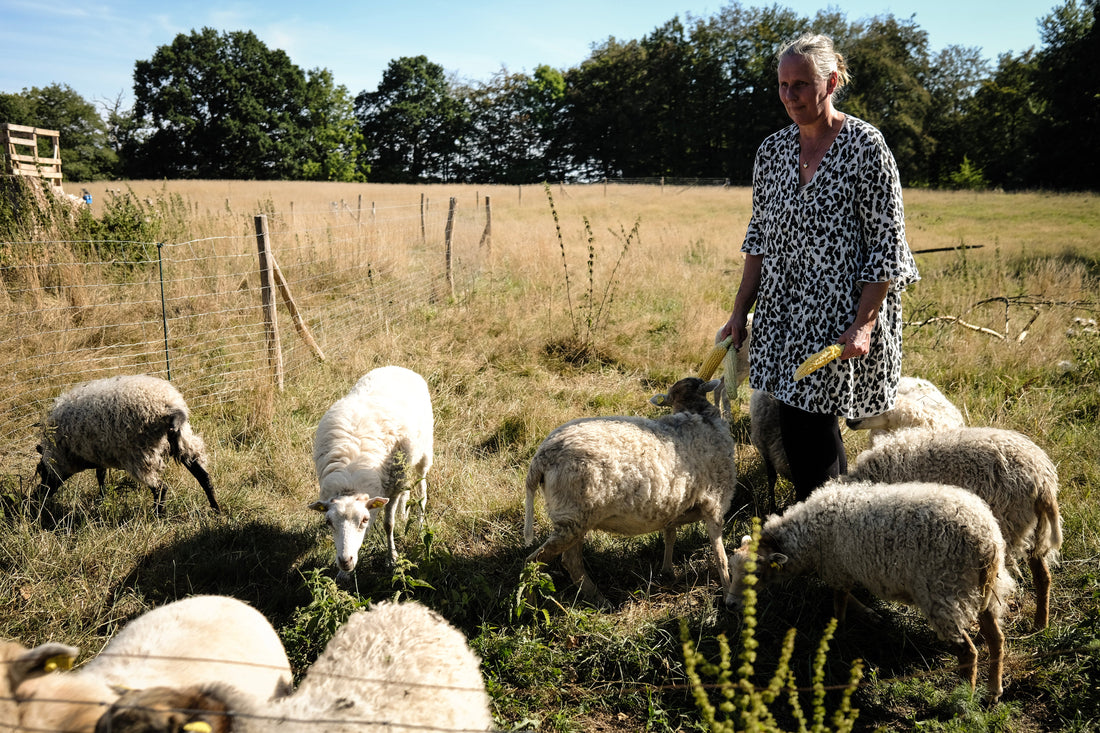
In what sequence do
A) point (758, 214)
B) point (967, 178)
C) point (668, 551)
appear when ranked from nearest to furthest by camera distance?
point (758, 214) < point (668, 551) < point (967, 178)

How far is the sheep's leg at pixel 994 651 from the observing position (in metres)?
3.06

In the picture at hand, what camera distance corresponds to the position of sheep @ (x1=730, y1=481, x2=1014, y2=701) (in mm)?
2996

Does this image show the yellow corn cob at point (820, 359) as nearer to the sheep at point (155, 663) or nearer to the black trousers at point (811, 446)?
the black trousers at point (811, 446)

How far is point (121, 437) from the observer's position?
4.66 m

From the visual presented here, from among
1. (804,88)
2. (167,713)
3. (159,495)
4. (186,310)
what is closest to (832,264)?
(804,88)

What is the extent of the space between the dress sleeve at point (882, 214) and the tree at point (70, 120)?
55709mm

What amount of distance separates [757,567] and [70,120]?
213ft

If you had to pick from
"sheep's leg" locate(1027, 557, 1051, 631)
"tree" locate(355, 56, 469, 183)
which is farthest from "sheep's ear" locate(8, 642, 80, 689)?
"tree" locate(355, 56, 469, 183)

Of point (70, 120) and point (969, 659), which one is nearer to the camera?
point (969, 659)

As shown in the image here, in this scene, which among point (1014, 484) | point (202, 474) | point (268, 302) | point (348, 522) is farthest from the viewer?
point (268, 302)

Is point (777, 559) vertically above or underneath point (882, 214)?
underneath

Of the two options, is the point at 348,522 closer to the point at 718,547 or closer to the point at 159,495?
the point at 159,495

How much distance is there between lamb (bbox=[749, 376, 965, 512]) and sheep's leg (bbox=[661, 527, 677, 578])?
1.03m

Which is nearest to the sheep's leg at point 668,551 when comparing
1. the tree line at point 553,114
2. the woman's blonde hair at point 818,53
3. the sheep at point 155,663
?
the sheep at point 155,663
